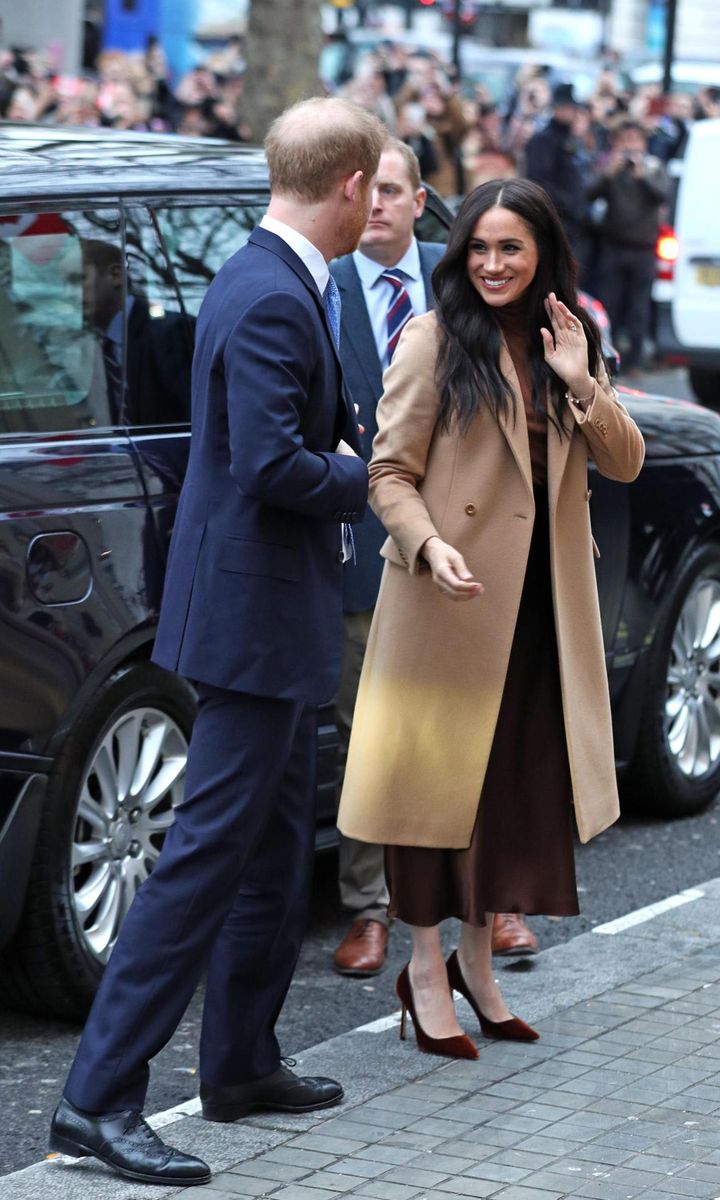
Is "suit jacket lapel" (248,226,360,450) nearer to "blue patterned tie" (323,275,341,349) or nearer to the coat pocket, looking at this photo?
"blue patterned tie" (323,275,341,349)

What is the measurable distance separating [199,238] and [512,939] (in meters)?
1.87

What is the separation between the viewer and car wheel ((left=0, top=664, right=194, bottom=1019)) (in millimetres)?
4559

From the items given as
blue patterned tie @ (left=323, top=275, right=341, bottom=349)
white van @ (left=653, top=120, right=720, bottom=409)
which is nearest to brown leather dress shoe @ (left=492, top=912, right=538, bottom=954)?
blue patterned tie @ (left=323, top=275, right=341, bottom=349)

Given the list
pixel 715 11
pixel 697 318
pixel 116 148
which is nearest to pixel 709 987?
pixel 116 148

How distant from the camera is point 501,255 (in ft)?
14.4

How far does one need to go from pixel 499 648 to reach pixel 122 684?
2.81 feet

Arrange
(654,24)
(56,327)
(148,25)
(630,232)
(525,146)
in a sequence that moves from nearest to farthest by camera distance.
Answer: (56,327), (630,232), (525,146), (148,25), (654,24)

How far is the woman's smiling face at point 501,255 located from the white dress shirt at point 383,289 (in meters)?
0.99

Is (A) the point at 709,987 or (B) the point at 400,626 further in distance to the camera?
(A) the point at 709,987

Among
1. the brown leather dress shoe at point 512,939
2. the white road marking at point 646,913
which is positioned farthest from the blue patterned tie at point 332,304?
the white road marking at point 646,913

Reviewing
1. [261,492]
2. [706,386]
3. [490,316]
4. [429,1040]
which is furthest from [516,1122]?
[706,386]

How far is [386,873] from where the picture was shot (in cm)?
460

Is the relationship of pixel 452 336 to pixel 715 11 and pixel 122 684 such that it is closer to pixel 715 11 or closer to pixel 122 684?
pixel 122 684

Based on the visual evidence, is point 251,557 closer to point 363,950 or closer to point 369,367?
point 369,367
